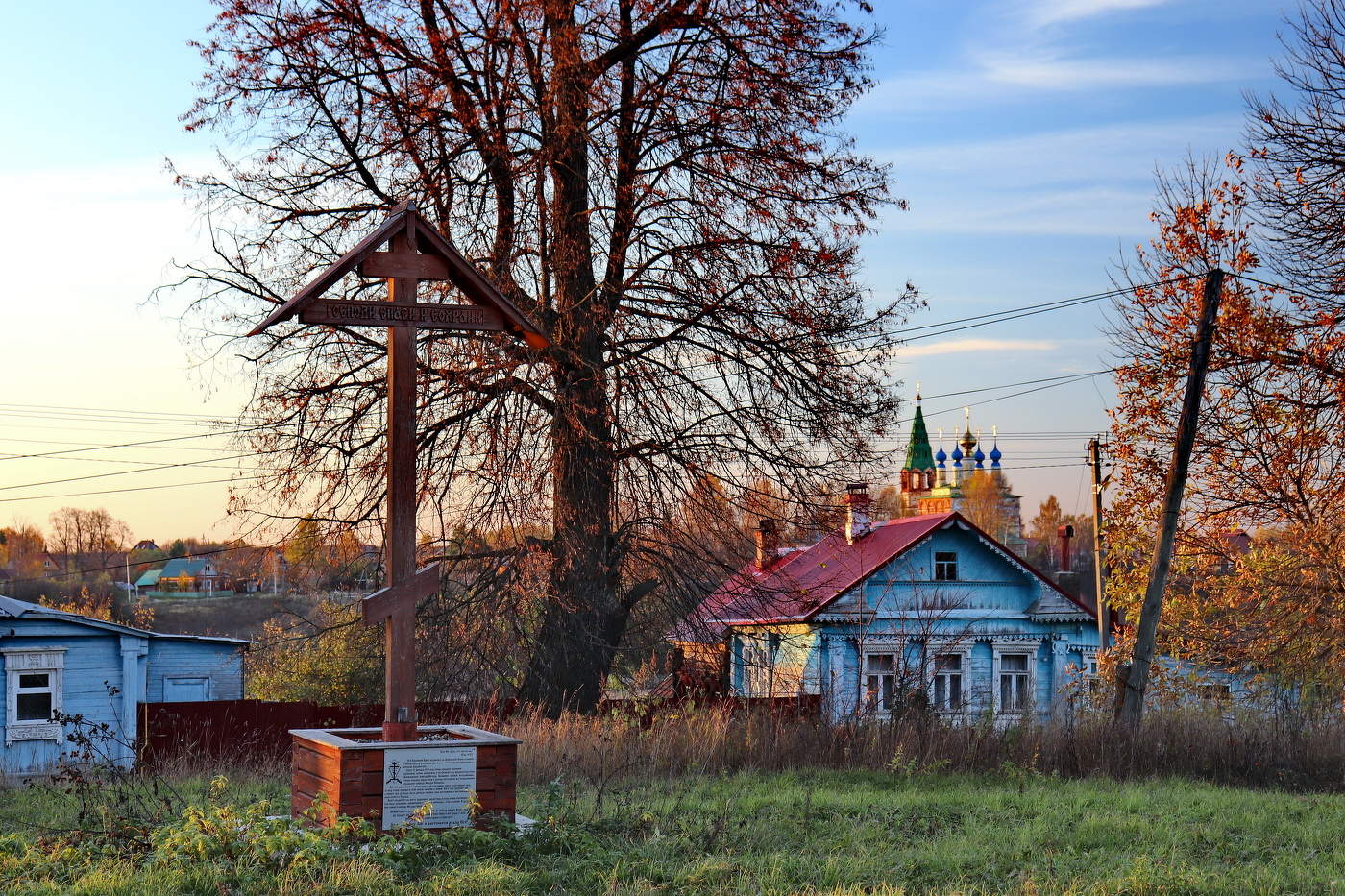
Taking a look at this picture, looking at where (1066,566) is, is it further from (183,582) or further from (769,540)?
(183,582)

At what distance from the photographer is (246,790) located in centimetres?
1023

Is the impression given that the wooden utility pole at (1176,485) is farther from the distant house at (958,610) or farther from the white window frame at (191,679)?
the white window frame at (191,679)

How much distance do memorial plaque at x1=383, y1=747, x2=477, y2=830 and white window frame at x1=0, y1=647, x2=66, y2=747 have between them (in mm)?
22988

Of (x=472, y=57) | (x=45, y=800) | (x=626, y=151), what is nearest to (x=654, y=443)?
(x=626, y=151)

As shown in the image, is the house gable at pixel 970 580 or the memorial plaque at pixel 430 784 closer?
the memorial plaque at pixel 430 784

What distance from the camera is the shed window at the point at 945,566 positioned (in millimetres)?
33094

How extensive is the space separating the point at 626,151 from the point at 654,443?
14.1ft

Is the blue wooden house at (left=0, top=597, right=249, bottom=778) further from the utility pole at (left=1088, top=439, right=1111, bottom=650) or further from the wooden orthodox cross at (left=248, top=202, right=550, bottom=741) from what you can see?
the utility pole at (left=1088, top=439, right=1111, bottom=650)

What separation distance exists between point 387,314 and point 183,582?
90.3 metres

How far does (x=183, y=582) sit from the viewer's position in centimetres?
9119

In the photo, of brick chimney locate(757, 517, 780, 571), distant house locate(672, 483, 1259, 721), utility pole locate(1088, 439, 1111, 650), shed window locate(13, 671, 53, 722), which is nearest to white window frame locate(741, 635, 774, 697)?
brick chimney locate(757, 517, 780, 571)

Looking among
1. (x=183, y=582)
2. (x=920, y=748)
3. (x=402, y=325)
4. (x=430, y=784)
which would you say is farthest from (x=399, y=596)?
(x=183, y=582)

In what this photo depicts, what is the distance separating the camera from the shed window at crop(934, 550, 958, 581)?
3309cm

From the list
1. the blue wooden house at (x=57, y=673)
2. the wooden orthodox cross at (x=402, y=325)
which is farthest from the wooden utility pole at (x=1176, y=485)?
the blue wooden house at (x=57, y=673)
